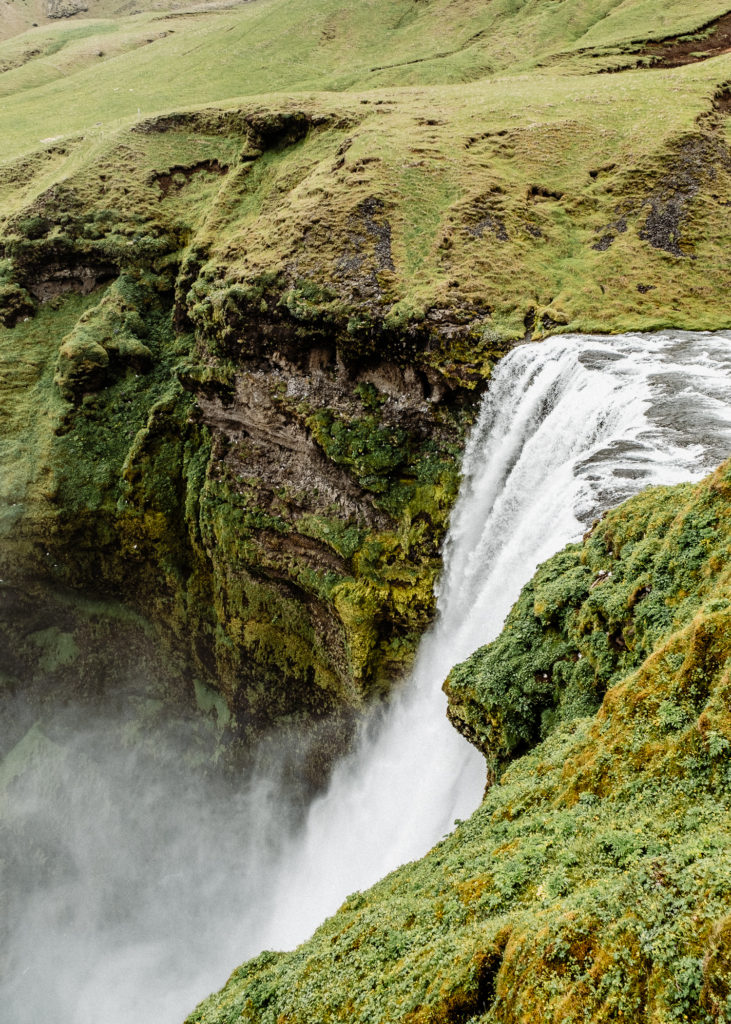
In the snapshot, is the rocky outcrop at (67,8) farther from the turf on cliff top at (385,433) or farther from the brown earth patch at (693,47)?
the brown earth patch at (693,47)

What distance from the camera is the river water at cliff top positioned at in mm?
12078

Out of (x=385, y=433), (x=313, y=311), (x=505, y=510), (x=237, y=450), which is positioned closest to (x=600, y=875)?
(x=505, y=510)

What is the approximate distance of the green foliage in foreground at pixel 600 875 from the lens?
337cm

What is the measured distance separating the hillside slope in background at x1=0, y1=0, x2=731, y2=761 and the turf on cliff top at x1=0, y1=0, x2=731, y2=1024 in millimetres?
121

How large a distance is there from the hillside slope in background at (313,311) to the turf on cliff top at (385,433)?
0.12 m

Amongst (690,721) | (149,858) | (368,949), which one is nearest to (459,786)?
(368,949)

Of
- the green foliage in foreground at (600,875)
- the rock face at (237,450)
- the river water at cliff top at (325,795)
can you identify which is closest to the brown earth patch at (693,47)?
the rock face at (237,450)

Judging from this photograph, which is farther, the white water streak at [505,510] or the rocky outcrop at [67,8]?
the rocky outcrop at [67,8]

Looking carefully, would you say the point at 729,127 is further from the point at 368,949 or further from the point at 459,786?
the point at 368,949

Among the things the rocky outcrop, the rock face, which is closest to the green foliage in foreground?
the rock face

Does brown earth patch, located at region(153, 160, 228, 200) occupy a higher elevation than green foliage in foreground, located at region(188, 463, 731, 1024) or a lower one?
higher

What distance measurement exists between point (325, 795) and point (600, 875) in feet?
56.1

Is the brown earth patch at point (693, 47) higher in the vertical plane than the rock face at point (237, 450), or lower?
higher

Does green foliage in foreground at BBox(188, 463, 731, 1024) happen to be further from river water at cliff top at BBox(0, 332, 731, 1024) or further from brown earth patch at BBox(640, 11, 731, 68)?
brown earth patch at BBox(640, 11, 731, 68)
